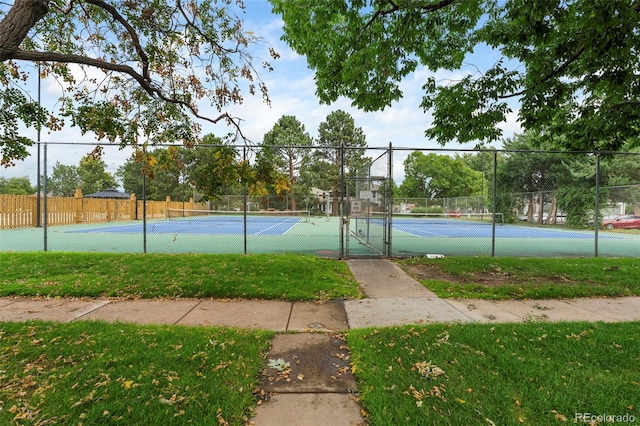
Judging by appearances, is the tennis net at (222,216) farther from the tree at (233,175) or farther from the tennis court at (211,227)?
the tree at (233,175)

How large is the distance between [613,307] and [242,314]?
570 centimetres

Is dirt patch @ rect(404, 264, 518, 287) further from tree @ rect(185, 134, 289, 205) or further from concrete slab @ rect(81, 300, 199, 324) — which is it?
concrete slab @ rect(81, 300, 199, 324)

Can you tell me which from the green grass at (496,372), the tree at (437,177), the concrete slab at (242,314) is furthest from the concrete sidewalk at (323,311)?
the tree at (437,177)

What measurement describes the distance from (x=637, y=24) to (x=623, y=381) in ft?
13.3

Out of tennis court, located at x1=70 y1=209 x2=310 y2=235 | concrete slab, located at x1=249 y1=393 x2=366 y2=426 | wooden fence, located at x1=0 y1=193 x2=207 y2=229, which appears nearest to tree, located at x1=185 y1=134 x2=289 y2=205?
concrete slab, located at x1=249 y1=393 x2=366 y2=426

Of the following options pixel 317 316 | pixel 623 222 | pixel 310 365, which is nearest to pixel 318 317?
pixel 317 316

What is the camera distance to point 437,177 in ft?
185

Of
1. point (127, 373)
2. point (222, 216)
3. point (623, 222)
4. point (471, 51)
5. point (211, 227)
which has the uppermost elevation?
point (471, 51)

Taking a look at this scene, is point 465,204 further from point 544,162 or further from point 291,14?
point 291,14

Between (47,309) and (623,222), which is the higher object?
(623,222)

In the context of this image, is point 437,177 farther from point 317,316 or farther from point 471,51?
point 317,316

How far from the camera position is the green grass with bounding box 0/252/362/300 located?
5.29m

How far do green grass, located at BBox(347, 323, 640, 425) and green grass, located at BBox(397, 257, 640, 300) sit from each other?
1678 millimetres

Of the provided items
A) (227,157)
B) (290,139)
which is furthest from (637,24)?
(290,139)
